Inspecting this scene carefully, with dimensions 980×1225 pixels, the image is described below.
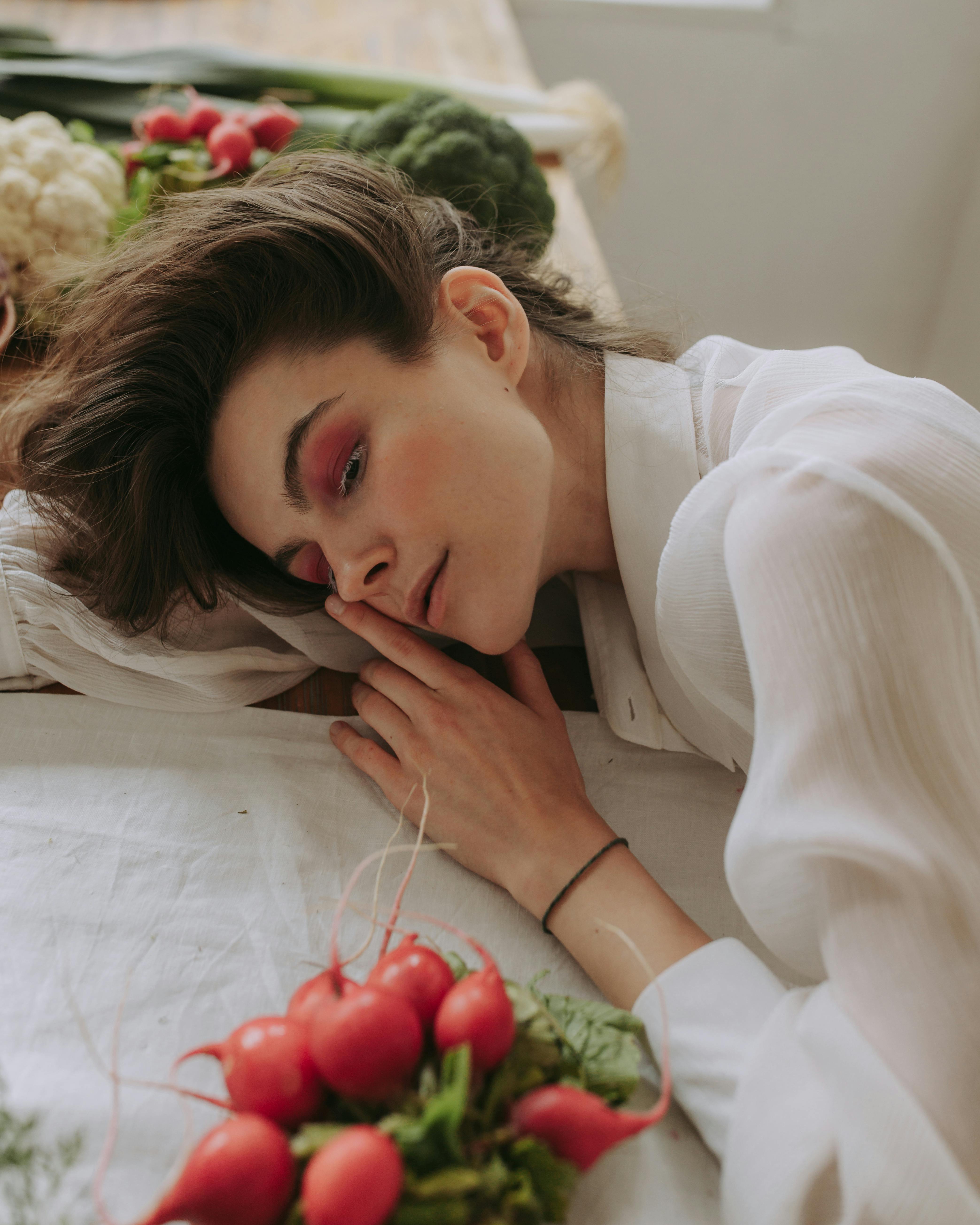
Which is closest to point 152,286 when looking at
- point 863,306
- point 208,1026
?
point 208,1026

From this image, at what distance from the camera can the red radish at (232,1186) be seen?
42 cm

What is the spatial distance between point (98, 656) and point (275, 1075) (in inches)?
21.7

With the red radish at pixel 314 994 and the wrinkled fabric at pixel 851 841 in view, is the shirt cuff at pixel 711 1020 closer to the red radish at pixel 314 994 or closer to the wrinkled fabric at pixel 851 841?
the wrinkled fabric at pixel 851 841

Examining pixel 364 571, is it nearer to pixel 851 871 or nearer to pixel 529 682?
pixel 529 682

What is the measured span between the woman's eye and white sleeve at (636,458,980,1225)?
0.31 m

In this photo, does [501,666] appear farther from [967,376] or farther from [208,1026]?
[967,376]

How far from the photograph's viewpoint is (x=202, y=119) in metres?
1.48

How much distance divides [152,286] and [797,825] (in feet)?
2.35

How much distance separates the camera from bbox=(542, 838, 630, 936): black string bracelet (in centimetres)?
71

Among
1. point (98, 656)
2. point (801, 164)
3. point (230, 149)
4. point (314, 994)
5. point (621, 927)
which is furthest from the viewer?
point (801, 164)

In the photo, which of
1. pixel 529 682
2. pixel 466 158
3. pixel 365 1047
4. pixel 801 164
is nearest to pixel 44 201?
pixel 466 158

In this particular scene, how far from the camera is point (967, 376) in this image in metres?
2.63

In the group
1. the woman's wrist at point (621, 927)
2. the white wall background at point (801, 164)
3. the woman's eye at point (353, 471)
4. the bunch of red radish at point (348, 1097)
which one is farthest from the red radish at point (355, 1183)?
the white wall background at point (801, 164)

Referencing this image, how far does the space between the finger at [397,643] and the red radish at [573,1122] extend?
0.45m
